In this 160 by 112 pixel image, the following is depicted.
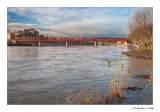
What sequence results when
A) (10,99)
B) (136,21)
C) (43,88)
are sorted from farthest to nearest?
(136,21), (43,88), (10,99)
